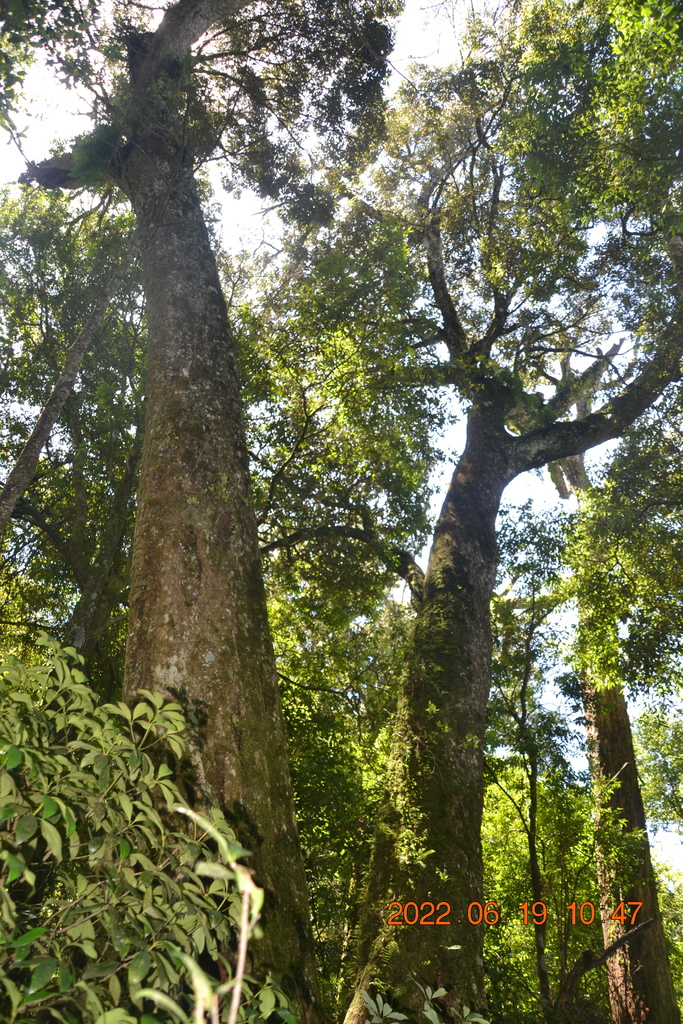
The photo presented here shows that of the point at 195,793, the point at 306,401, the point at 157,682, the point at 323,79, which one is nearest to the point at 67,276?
the point at 306,401

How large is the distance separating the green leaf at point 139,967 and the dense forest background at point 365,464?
124 centimetres

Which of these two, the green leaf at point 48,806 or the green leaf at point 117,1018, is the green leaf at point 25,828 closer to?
the green leaf at point 48,806

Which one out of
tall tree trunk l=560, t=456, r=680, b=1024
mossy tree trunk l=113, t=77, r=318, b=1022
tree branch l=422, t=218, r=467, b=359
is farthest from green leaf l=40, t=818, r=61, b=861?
tree branch l=422, t=218, r=467, b=359

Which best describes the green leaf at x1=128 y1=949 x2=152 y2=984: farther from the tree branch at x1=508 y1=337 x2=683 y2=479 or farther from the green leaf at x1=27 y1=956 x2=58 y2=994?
the tree branch at x1=508 y1=337 x2=683 y2=479

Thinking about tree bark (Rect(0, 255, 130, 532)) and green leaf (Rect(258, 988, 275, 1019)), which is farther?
tree bark (Rect(0, 255, 130, 532))

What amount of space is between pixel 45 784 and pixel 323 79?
10175 millimetres

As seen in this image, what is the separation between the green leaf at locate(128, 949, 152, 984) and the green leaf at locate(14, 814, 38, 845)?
35 centimetres

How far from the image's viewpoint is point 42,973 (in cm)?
132

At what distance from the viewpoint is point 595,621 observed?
28.0ft

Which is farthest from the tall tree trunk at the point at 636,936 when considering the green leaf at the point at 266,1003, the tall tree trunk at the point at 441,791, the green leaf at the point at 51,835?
the green leaf at the point at 51,835

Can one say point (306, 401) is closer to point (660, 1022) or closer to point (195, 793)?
point (195, 793)

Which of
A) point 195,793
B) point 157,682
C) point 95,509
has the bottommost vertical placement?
point 195,793

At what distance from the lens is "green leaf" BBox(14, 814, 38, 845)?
56.7 inches

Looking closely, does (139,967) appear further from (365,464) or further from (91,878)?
(365,464)
